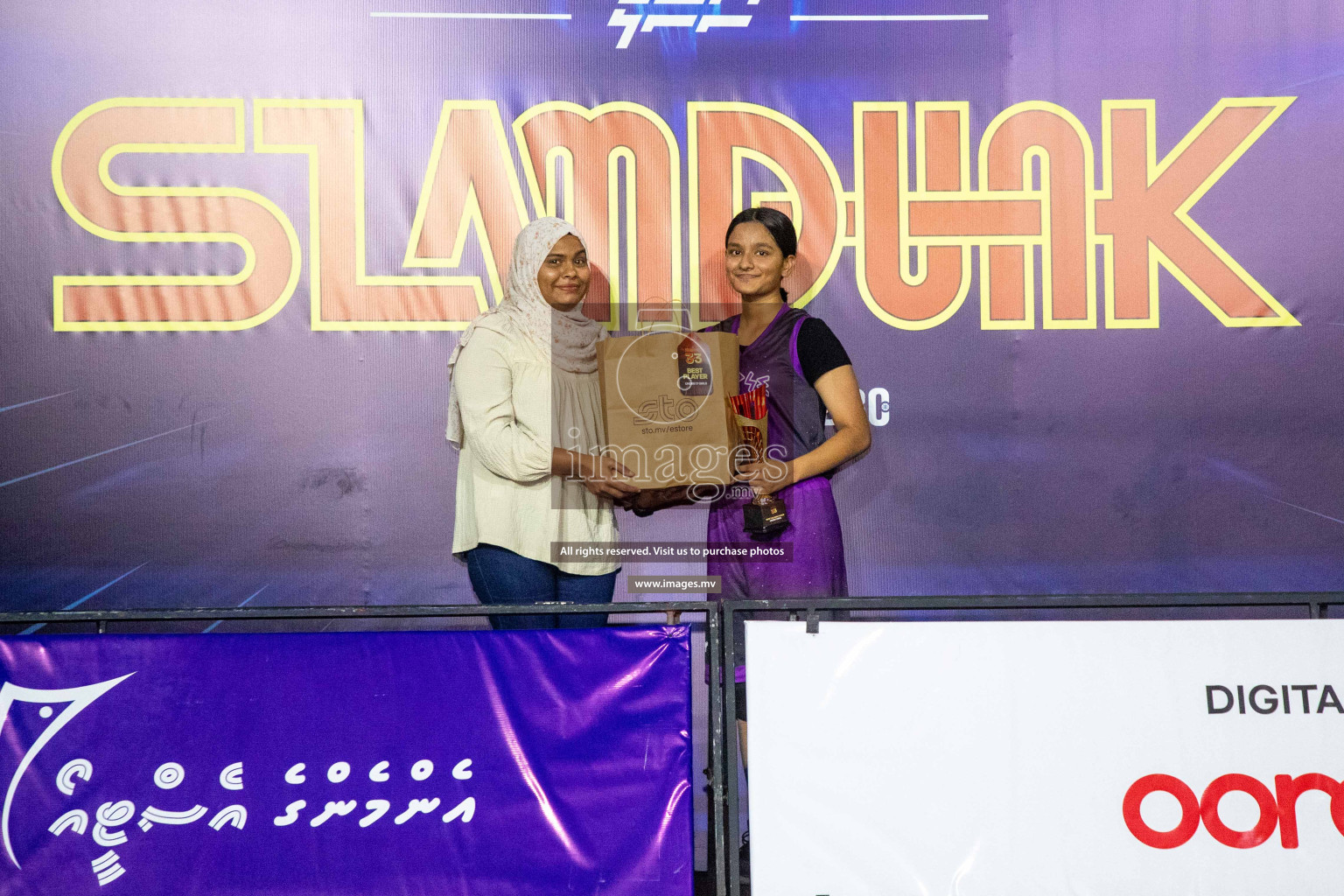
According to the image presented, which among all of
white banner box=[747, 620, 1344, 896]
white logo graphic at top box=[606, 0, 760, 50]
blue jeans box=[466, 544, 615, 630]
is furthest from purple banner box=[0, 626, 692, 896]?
white logo graphic at top box=[606, 0, 760, 50]

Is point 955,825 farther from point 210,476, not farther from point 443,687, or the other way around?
point 210,476

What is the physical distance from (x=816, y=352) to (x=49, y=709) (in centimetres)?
249

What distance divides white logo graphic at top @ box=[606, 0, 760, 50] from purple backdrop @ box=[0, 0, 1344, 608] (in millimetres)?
30

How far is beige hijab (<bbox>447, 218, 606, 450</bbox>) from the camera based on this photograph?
11.7 feet

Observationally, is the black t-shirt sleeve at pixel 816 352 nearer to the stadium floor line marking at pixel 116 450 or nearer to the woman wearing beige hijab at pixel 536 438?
the woman wearing beige hijab at pixel 536 438

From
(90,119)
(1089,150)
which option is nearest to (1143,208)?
(1089,150)

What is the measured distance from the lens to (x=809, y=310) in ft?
12.1

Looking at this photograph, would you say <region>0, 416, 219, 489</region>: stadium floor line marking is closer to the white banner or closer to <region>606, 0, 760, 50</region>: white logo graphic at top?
<region>606, 0, 760, 50</region>: white logo graphic at top

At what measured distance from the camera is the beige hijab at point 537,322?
3557 mm

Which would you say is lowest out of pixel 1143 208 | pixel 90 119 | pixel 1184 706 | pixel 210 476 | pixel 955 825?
pixel 955 825

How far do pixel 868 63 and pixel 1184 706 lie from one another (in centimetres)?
233

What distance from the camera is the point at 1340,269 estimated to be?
366 cm

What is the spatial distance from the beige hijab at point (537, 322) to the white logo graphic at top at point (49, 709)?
4.44 ft

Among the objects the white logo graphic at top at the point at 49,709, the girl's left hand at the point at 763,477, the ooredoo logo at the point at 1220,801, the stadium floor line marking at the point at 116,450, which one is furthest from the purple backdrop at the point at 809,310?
the ooredoo logo at the point at 1220,801
